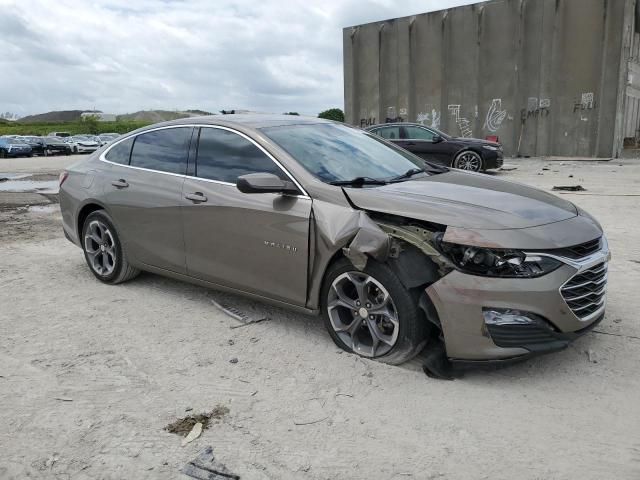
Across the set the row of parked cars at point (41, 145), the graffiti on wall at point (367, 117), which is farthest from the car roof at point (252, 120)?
the row of parked cars at point (41, 145)

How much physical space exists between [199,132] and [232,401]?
2300mm

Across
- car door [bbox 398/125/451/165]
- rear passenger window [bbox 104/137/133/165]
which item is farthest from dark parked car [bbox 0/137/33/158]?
rear passenger window [bbox 104/137/133/165]

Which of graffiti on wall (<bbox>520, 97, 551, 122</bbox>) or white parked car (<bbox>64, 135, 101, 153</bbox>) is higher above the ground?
graffiti on wall (<bbox>520, 97, 551, 122</bbox>)

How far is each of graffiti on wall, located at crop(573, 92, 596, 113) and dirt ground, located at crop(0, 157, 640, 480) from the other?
→ 18.7 m

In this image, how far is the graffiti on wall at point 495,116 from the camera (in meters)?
22.8

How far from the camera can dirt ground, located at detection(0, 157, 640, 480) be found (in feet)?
8.21

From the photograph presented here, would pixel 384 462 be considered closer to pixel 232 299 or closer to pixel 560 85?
pixel 232 299

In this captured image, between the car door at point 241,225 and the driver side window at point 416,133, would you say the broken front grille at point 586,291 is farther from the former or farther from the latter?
the driver side window at point 416,133

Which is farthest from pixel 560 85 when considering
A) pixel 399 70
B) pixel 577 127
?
pixel 399 70

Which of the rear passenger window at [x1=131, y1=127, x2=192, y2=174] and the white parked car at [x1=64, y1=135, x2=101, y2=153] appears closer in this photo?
the rear passenger window at [x1=131, y1=127, x2=192, y2=174]

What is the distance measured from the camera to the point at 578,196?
407 inches

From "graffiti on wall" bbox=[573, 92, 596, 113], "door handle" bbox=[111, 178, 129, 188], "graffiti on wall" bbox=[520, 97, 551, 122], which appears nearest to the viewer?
"door handle" bbox=[111, 178, 129, 188]

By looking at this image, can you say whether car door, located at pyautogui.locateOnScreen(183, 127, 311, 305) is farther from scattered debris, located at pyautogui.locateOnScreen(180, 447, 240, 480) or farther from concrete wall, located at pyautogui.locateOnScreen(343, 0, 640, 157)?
concrete wall, located at pyautogui.locateOnScreen(343, 0, 640, 157)

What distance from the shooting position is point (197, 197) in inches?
164
